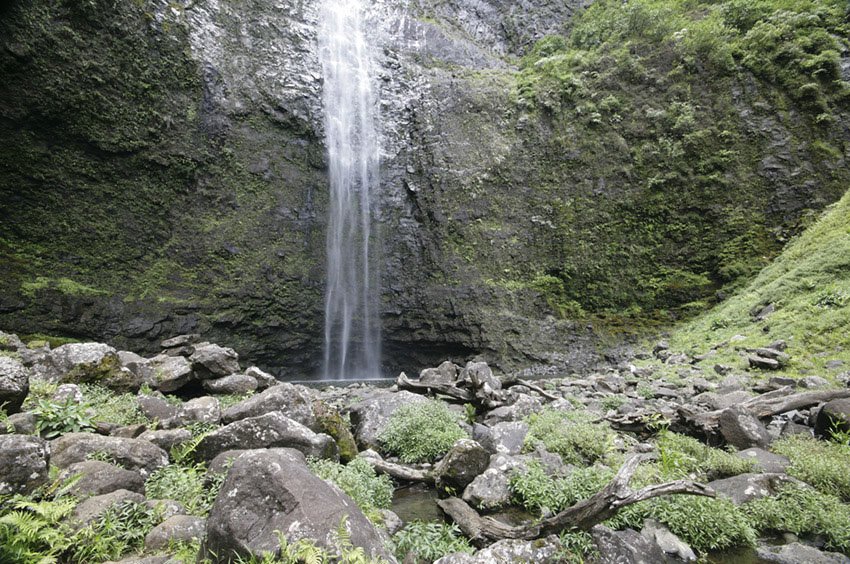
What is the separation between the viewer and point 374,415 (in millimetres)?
6832

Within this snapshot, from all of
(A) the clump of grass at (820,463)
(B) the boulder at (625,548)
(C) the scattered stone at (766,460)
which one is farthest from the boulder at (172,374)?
(A) the clump of grass at (820,463)

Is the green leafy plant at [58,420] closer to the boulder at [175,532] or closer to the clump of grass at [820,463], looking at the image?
the boulder at [175,532]

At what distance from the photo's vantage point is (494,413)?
23.5 ft

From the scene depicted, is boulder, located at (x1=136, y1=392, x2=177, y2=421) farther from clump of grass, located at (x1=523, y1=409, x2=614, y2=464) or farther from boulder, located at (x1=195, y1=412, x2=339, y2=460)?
clump of grass, located at (x1=523, y1=409, x2=614, y2=464)

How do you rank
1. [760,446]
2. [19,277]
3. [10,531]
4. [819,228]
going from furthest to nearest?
[819,228], [19,277], [760,446], [10,531]

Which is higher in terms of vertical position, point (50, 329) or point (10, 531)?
point (50, 329)

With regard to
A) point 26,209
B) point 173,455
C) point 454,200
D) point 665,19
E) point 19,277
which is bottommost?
point 173,455

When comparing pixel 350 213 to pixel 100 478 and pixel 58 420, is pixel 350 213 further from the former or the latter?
pixel 100 478

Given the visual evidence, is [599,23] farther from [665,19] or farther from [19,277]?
[19,277]

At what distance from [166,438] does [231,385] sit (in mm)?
3517

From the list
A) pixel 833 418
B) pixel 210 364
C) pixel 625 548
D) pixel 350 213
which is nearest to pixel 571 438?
pixel 625 548

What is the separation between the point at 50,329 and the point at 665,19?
26.9m

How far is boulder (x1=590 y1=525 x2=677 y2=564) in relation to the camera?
317cm

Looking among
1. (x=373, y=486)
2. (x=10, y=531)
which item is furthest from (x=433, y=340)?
(x=10, y=531)
